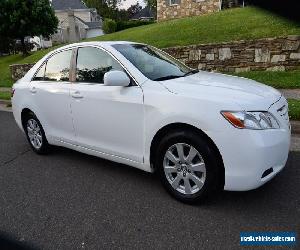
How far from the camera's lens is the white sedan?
3.38m

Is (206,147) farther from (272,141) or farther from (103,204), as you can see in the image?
(103,204)

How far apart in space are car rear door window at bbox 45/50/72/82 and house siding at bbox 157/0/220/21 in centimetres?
1854

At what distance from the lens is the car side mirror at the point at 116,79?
3.97m

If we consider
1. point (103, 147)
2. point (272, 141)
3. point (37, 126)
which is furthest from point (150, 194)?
point (37, 126)

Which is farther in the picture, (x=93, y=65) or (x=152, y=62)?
(x=93, y=65)

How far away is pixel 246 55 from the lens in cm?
1020

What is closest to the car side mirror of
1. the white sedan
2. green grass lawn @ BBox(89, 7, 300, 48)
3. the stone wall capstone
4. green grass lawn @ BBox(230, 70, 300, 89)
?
the white sedan

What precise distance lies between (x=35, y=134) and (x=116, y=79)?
240cm

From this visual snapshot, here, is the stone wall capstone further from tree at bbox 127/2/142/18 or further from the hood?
tree at bbox 127/2/142/18

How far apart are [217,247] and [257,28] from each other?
35.4ft

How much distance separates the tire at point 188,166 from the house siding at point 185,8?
19919mm

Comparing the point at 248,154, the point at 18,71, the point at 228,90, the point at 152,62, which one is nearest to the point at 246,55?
the point at 152,62

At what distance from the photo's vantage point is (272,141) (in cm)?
338

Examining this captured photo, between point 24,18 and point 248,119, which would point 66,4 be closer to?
point 24,18
